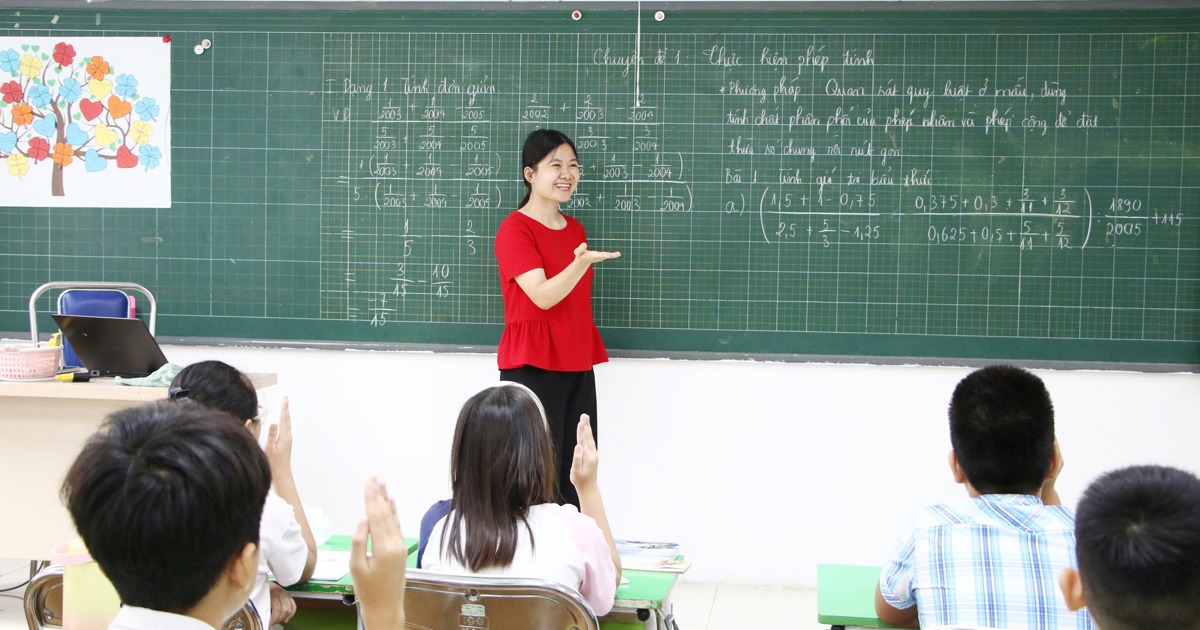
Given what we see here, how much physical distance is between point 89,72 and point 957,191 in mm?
3488

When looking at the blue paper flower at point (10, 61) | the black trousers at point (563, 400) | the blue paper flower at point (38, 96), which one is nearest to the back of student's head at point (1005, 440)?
the black trousers at point (563, 400)

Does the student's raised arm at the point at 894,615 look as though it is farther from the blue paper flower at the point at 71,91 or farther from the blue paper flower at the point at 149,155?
the blue paper flower at the point at 71,91

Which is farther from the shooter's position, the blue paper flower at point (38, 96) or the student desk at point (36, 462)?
the blue paper flower at point (38, 96)

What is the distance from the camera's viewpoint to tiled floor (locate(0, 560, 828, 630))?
375 centimetres

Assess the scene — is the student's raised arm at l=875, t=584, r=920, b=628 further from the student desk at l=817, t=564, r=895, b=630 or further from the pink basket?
the pink basket

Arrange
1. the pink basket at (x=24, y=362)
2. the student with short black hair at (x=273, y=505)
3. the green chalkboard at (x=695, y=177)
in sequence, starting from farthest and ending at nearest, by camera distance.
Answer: the green chalkboard at (x=695, y=177) < the pink basket at (x=24, y=362) < the student with short black hair at (x=273, y=505)

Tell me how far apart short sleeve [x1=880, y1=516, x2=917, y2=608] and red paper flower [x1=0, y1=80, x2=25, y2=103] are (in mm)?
4051

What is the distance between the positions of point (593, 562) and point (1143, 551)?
1036 millimetres

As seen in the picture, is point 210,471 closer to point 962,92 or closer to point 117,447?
point 117,447

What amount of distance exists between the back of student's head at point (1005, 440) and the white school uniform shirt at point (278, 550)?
4.36 ft

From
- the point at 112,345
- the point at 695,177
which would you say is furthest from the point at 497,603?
the point at 695,177

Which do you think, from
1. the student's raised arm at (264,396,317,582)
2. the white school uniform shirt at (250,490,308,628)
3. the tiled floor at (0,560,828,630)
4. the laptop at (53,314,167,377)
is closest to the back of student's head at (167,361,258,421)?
the student's raised arm at (264,396,317,582)

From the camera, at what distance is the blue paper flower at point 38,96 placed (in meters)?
4.43

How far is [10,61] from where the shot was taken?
14.6ft
